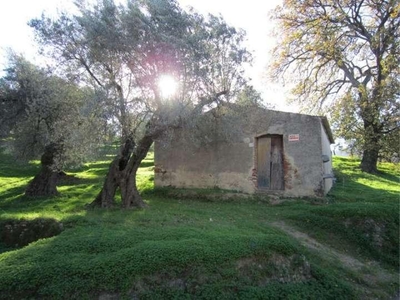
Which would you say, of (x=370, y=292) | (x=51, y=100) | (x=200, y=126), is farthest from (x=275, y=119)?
(x=51, y=100)

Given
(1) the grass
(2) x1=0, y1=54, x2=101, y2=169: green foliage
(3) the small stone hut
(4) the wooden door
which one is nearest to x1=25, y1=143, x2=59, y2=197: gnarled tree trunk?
(2) x1=0, y1=54, x2=101, y2=169: green foliage

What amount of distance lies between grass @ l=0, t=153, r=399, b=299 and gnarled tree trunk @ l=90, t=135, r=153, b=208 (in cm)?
79

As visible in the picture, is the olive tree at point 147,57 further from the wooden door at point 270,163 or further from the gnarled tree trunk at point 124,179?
the wooden door at point 270,163

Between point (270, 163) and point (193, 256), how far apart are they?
27.9ft

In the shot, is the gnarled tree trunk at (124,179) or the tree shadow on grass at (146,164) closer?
the gnarled tree trunk at (124,179)

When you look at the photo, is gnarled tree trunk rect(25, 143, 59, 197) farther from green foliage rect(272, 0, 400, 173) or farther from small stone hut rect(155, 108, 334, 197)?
green foliage rect(272, 0, 400, 173)

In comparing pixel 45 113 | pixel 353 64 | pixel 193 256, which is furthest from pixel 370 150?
pixel 45 113

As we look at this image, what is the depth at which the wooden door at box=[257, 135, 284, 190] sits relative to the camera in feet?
45.4

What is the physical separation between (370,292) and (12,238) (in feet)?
29.7

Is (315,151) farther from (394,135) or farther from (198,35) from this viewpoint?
(394,135)

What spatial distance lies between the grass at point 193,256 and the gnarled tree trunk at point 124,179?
79 cm

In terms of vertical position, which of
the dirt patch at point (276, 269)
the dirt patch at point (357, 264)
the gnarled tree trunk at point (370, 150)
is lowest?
the dirt patch at point (357, 264)

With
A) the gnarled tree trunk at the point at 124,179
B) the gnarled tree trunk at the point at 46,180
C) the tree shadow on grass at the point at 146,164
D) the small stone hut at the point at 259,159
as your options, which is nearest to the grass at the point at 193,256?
the gnarled tree trunk at the point at 124,179

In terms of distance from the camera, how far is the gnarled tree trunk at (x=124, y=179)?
36.5 ft
